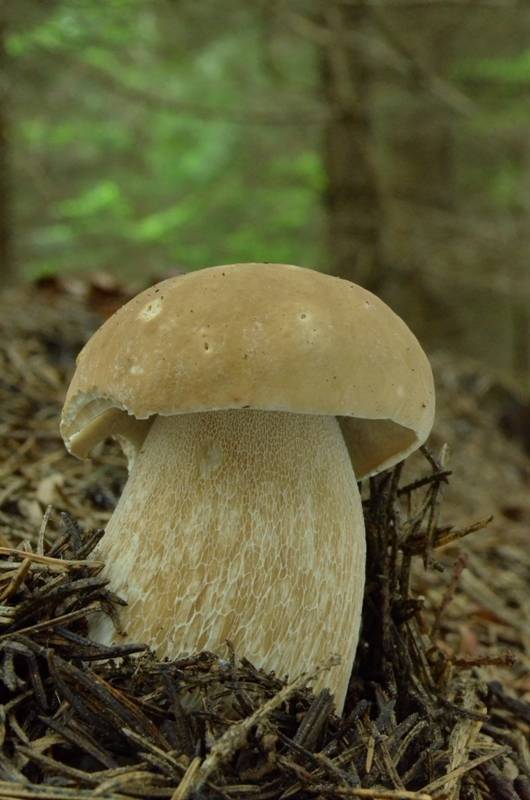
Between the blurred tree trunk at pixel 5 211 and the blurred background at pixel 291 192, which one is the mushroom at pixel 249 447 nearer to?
the blurred background at pixel 291 192

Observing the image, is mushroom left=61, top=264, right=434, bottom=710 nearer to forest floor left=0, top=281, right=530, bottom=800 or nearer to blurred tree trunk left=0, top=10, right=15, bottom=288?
forest floor left=0, top=281, right=530, bottom=800

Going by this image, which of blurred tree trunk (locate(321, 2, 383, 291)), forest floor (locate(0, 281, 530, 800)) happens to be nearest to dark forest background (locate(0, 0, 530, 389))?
blurred tree trunk (locate(321, 2, 383, 291))

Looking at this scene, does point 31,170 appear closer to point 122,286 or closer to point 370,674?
point 122,286

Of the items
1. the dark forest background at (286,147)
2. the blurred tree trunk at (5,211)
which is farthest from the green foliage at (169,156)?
the blurred tree trunk at (5,211)

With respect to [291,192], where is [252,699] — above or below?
below

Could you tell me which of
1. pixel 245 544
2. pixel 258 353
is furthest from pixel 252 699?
pixel 258 353

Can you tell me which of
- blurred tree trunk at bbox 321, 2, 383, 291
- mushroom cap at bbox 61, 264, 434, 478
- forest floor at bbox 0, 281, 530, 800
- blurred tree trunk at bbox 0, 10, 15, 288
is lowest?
forest floor at bbox 0, 281, 530, 800

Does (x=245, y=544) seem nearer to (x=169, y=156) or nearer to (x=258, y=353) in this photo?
(x=258, y=353)
